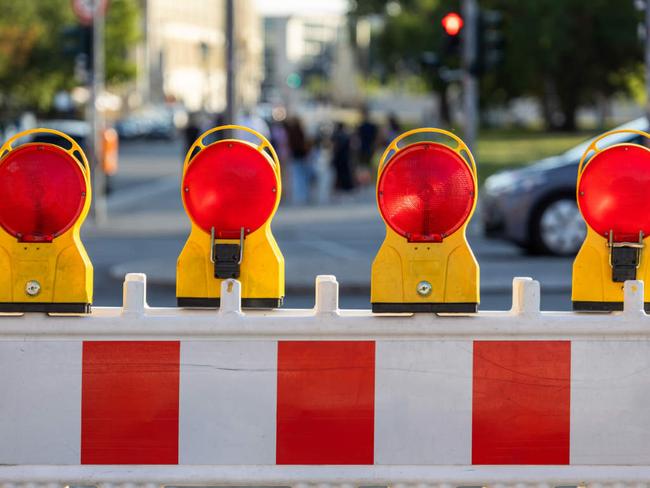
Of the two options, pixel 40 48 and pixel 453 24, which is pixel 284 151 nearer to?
pixel 453 24

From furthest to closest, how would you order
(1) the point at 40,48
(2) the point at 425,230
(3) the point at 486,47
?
(1) the point at 40,48 < (3) the point at 486,47 < (2) the point at 425,230

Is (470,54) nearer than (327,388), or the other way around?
(327,388)

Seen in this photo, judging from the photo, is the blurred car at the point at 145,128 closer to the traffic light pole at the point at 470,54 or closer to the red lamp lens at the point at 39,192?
the traffic light pole at the point at 470,54

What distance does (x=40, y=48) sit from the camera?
68.6 metres

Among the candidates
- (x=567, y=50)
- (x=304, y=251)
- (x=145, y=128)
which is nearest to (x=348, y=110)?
(x=145, y=128)

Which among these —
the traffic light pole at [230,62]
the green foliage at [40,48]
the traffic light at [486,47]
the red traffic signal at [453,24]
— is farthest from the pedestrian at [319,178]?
the green foliage at [40,48]

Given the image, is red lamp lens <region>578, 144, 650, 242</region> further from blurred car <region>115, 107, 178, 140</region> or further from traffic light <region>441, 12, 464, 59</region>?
blurred car <region>115, 107, 178, 140</region>

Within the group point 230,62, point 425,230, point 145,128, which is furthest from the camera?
point 145,128

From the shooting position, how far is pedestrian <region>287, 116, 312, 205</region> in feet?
91.8

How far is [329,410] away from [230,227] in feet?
1.90

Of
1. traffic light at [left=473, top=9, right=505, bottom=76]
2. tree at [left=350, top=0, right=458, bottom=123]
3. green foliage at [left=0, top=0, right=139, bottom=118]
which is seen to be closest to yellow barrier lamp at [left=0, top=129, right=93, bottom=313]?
traffic light at [left=473, top=9, right=505, bottom=76]

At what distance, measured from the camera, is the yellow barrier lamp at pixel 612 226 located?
157 inches

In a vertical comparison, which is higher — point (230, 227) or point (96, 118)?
point (96, 118)

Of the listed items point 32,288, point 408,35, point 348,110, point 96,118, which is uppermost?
point 348,110
